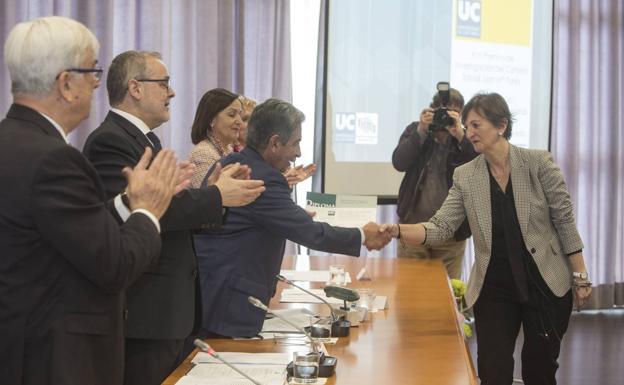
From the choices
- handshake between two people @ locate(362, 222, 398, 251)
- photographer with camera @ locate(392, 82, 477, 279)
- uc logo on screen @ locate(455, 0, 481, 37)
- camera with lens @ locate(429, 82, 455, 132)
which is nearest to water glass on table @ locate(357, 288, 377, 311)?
handshake between two people @ locate(362, 222, 398, 251)

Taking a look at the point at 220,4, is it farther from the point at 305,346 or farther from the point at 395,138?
the point at 305,346

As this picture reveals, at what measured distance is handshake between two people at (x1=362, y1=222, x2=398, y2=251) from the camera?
350 cm

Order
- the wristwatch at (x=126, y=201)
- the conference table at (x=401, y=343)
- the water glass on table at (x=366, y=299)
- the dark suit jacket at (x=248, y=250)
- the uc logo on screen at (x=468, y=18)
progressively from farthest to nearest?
the uc logo on screen at (x=468, y=18), the water glass on table at (x=366, y=299), the dark suit jacket at (x=248, y=250), the conference table at (x=401, y=343), the wristwatch at (x=126, y=201)

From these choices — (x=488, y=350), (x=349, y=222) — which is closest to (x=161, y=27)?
(x=349, y=222)

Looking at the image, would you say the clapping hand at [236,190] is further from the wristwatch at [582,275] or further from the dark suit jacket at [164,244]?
the wristwatch at [582,275]

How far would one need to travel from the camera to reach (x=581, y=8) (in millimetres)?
7219

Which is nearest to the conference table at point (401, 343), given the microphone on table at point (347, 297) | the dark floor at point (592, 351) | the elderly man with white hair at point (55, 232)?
the microphone on table at point (347, 297)

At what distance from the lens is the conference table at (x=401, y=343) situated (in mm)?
2260

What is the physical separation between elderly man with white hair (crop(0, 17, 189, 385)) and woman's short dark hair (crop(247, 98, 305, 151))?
1.03 meters

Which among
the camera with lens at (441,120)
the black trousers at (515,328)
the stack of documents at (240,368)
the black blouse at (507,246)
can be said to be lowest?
the black trousers at (515,328)

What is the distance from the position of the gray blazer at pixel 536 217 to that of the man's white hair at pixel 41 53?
82.7 inches

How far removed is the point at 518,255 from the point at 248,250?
4.16 ft

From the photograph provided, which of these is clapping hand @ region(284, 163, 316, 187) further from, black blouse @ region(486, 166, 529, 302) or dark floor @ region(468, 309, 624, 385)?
dark floor @ region(468, 309, 624, 385)

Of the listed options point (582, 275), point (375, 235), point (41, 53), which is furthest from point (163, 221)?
point (582, 275)
